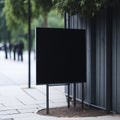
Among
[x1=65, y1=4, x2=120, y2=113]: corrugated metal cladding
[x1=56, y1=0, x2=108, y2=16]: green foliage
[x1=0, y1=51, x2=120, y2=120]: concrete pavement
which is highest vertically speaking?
[x1=56, y1=0, x2=108, y2=16]: green foliage

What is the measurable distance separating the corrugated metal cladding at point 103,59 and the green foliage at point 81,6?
1.80ft

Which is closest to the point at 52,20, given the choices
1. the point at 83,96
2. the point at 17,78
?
the point at 17,78

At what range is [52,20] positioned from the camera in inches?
2921

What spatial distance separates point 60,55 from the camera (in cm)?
996

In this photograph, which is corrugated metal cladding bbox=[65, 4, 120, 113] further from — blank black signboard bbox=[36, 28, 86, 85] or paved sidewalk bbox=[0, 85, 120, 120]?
paved sidewalk bbox=[0, 85, 120, 120]

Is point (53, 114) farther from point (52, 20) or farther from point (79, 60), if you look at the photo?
point (52, 20)

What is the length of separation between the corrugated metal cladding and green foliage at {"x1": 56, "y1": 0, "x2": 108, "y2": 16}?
55cm

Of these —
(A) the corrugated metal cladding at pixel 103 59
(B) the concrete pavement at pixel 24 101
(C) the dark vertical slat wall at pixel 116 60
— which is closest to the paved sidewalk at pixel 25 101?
(B) the concrete pavement at pixel 24 101

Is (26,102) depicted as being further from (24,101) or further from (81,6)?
(81,6)

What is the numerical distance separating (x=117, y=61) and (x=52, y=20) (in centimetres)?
6522

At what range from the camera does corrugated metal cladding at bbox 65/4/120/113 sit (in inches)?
374

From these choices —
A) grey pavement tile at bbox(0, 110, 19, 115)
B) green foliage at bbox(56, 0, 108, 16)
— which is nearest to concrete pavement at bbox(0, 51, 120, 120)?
grey pavement tile at bbox(0, 110, 19, 115)

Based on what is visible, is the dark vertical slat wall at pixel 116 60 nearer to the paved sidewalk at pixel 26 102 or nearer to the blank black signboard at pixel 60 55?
the paved sidewalk at pixel 26 102

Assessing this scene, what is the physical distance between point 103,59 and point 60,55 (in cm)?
107
